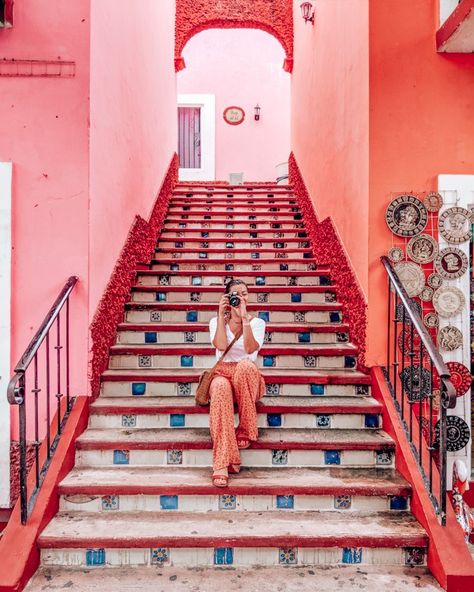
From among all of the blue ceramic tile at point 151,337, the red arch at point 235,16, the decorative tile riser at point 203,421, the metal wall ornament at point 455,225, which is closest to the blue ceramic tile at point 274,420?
the decorative tile riser at point 203,421

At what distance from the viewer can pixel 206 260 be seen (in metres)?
4.90

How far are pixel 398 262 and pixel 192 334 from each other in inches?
66.0

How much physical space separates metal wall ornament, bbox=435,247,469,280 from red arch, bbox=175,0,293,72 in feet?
17.7

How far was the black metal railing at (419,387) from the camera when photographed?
248cm

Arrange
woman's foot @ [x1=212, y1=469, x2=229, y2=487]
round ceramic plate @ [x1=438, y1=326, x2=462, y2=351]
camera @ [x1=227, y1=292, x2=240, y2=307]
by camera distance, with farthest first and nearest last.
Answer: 1. round ceramic plate @ [x1=438, y1=326, x2=462, y2=351]
2. camera @ [x1=227, y1=292, x2=240, y2=307]
3. woman's foot @ [x1=212, y1=469, x2=229, y2=487]

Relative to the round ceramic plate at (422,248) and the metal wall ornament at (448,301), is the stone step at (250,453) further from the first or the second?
the round ceramic plate at (422,248)

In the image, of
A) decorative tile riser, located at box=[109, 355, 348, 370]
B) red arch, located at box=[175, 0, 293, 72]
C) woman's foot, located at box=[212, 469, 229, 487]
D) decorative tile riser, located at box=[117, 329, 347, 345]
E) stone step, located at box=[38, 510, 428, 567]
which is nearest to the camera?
stone step, located at box=[38, 510, 428, 567]

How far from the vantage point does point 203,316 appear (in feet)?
13.8

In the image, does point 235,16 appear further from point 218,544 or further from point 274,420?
point 218,544

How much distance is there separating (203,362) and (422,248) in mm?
1790

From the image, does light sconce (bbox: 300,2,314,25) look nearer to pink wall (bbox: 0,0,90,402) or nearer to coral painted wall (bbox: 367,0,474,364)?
coral painted wall (bbox: 367,0,474,364)

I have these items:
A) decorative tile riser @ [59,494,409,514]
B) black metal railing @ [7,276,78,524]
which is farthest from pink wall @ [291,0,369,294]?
black metal railing @ [7,276,78,524]

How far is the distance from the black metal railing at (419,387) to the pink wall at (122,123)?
6.67 ft

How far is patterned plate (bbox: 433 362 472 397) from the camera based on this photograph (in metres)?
3.31
